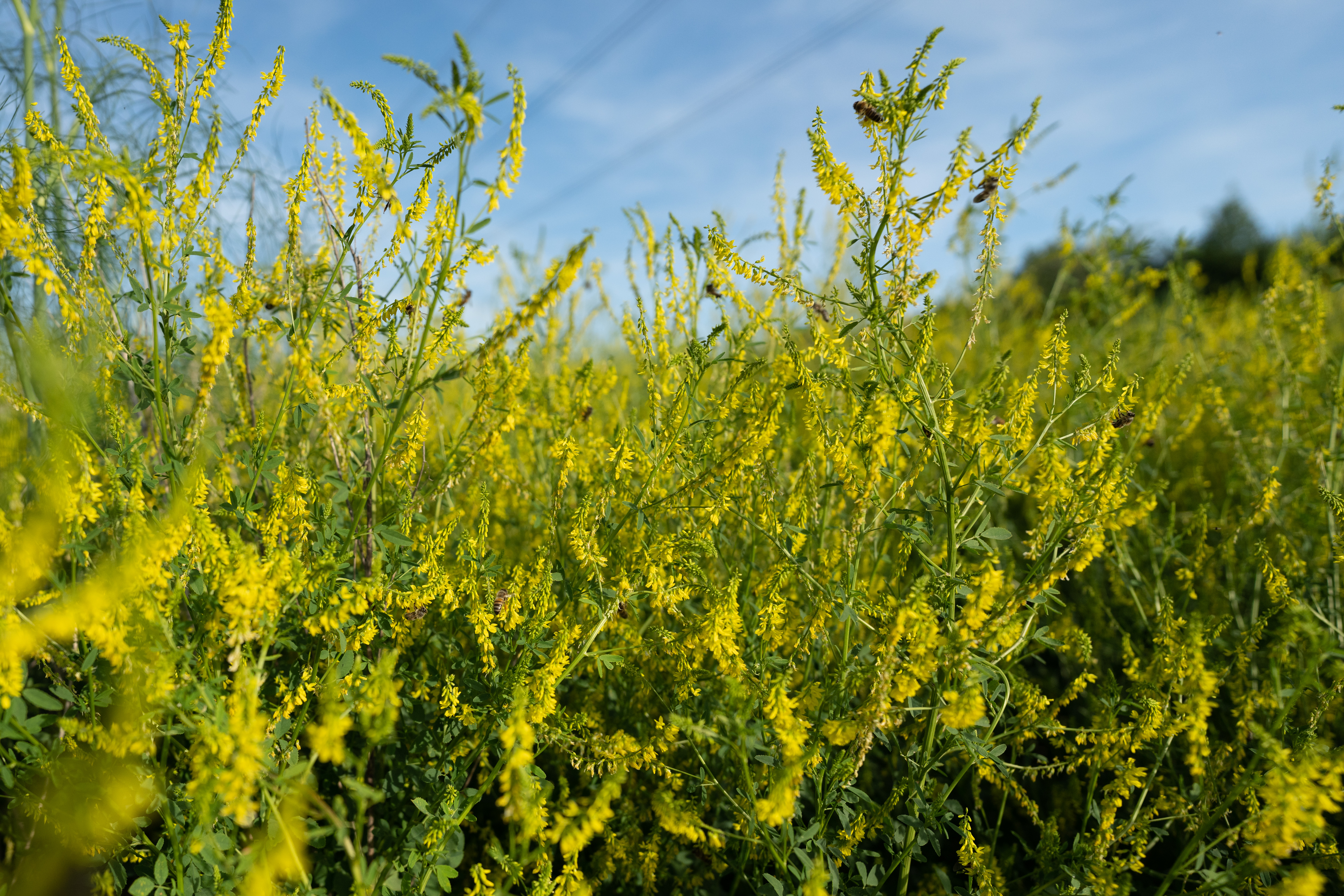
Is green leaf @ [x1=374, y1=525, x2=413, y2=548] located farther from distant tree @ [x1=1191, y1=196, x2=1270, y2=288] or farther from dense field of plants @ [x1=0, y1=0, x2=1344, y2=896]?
distant tree @ [x1=1191, y1=196, x2=1270, y2=288]

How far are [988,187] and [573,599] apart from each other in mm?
1394

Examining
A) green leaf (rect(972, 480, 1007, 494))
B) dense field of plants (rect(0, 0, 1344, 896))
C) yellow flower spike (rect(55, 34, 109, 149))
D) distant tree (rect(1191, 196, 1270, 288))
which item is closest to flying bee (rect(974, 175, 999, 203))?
dense field of plants (rect(0, 0, 1344, 896))

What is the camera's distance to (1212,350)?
5.50 m

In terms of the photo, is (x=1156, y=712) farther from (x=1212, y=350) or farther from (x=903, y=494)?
(x=1212, y=350)

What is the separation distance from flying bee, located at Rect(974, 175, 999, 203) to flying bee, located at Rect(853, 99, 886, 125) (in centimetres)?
28

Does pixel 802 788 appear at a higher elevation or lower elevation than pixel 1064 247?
lower

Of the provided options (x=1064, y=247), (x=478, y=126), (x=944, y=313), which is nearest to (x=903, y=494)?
(x=478, y=126)

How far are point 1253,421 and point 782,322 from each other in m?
2.65

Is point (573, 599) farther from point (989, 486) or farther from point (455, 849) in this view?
point (989, 486)

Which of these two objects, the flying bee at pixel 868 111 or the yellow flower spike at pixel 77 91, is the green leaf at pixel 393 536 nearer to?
the yellow flower spike at pixel 77 91

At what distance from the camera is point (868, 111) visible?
5.21 feet

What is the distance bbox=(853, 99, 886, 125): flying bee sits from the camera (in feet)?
5.12

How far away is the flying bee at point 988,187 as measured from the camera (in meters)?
1.66

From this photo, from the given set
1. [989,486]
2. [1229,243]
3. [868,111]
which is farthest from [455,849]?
[1229,243]
